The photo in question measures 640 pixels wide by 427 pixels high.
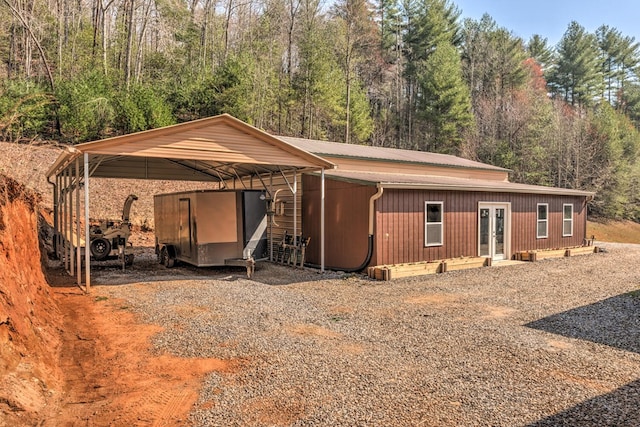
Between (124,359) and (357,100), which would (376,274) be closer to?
(124,359)

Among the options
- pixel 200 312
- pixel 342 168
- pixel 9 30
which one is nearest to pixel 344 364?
pixel 200 312

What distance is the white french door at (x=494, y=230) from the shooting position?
13.0 m

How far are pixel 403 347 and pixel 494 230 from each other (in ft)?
31.0

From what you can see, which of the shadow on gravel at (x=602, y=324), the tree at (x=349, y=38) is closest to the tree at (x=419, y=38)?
the tree at (x=349, y=38)

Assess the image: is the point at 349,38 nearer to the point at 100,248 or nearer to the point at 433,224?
the point at 433,224

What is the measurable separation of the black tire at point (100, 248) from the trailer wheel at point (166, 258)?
1532mm

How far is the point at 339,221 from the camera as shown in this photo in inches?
453

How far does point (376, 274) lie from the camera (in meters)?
10.2

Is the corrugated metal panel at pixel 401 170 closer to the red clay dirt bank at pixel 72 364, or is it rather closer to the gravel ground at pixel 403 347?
the gravel ground at pixel 403 347

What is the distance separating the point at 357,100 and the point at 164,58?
13.8m

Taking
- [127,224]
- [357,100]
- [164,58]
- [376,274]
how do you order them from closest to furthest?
[376,274]
[127,224]
[164,58]
[357,100]

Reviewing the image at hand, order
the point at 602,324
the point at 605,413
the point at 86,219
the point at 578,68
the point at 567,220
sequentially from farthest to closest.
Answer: the point at 578,68 < the point at 567,220 < the point at 86,219 < the point at 602,324 < the point at 605,413

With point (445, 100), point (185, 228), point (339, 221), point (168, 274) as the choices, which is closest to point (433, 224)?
point (339, 221)

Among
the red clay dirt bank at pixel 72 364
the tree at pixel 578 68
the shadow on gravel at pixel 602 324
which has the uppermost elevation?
the tree at pixel 578 68
